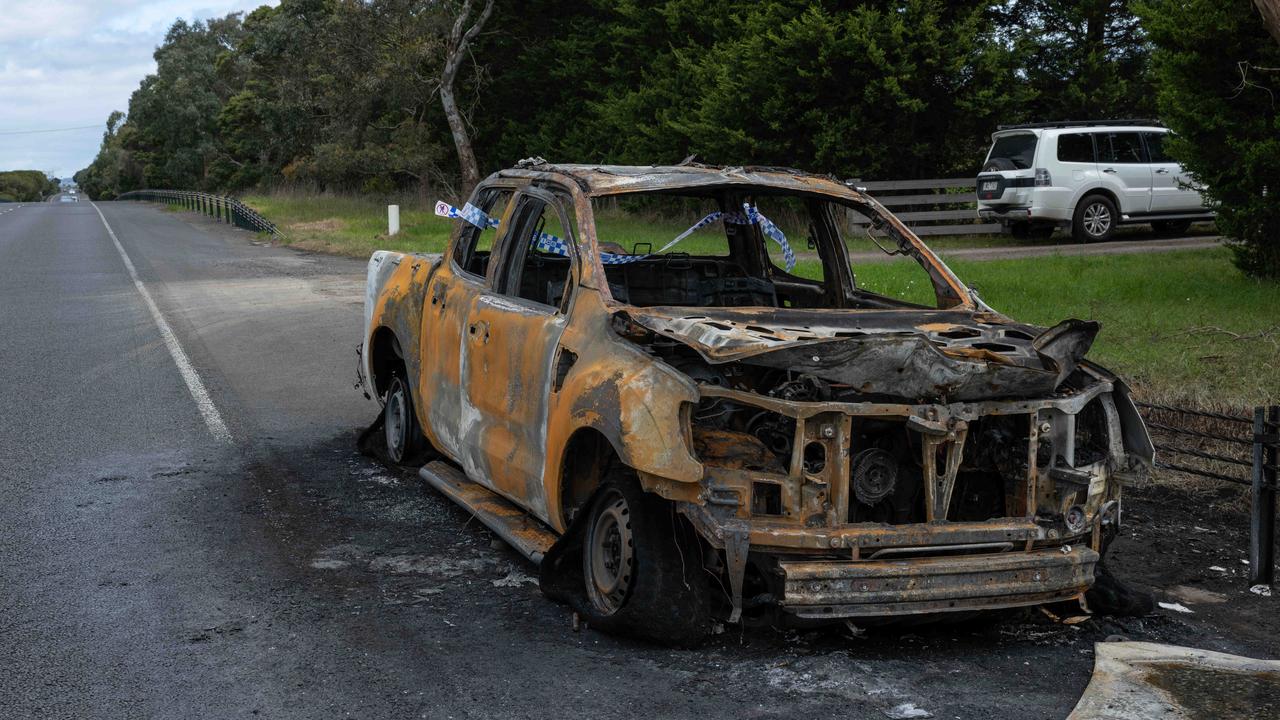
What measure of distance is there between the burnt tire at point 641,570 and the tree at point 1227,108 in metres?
10.1

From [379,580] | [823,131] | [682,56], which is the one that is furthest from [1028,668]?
[682,56]

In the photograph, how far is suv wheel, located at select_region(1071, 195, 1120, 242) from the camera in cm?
2231

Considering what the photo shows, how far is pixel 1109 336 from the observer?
11.9m

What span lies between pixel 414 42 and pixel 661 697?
3903cm

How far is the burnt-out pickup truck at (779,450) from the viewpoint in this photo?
4.80 metres

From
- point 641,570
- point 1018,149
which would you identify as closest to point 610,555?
point 641,570

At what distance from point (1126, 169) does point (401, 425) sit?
58.3ft

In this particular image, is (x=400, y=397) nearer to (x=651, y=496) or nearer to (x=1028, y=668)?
(x=651, y=496)

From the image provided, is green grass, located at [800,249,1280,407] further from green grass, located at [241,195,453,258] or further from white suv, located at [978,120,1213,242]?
green grass, located at [241,195,453,258]

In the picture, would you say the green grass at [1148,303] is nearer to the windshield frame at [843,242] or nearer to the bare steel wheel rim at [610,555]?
the windshield frame at [843,242]

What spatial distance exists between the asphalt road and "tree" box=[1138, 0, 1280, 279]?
363 inches

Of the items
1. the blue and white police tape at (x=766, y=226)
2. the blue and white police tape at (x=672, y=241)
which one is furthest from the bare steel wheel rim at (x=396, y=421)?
the blue and white police tape at (x=766, y=226)

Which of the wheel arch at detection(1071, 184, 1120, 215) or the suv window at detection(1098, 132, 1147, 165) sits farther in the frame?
the suv window at detection(1098, 132, 1147, 165)

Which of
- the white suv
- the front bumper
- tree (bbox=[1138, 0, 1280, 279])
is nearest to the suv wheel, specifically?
the white suv
